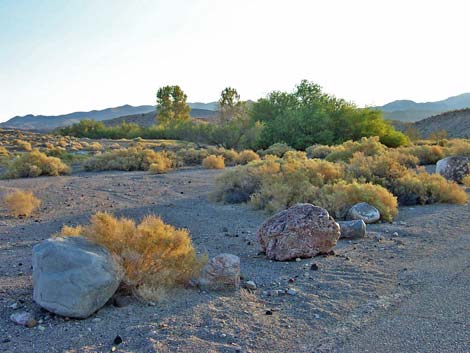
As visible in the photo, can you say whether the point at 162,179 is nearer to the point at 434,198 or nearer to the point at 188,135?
the point at 434,198

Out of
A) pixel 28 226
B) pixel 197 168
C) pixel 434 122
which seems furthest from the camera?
pixel 434 122

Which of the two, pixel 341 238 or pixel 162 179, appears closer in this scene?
pixel 341 238

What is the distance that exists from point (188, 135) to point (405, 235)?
4059cm

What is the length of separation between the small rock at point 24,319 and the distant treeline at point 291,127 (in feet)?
93.4

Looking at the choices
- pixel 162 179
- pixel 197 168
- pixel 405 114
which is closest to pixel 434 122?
pixel 197 168

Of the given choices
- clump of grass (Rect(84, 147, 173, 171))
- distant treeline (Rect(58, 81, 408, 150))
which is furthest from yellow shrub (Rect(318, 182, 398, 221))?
distant treeline (Rect(58, 81, 408, 150))

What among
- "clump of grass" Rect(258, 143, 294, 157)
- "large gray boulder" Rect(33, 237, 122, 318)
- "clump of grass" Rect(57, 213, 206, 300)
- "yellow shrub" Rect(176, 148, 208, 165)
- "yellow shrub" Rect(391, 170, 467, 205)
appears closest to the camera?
"large gray boulder" Rect(33, 237, 122, 318)

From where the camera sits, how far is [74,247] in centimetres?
567

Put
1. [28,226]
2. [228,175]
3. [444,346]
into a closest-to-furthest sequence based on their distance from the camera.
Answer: [444,346], [28,226], [228,175]

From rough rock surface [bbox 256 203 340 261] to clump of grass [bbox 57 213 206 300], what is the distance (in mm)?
1701

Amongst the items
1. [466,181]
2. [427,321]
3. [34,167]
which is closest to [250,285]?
[427,321]

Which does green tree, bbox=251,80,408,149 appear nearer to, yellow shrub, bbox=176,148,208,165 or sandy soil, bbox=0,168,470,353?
yellow shrub, bbox=176,148,208,165

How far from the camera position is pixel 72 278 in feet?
17.1

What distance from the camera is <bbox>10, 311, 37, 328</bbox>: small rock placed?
5.05 m
